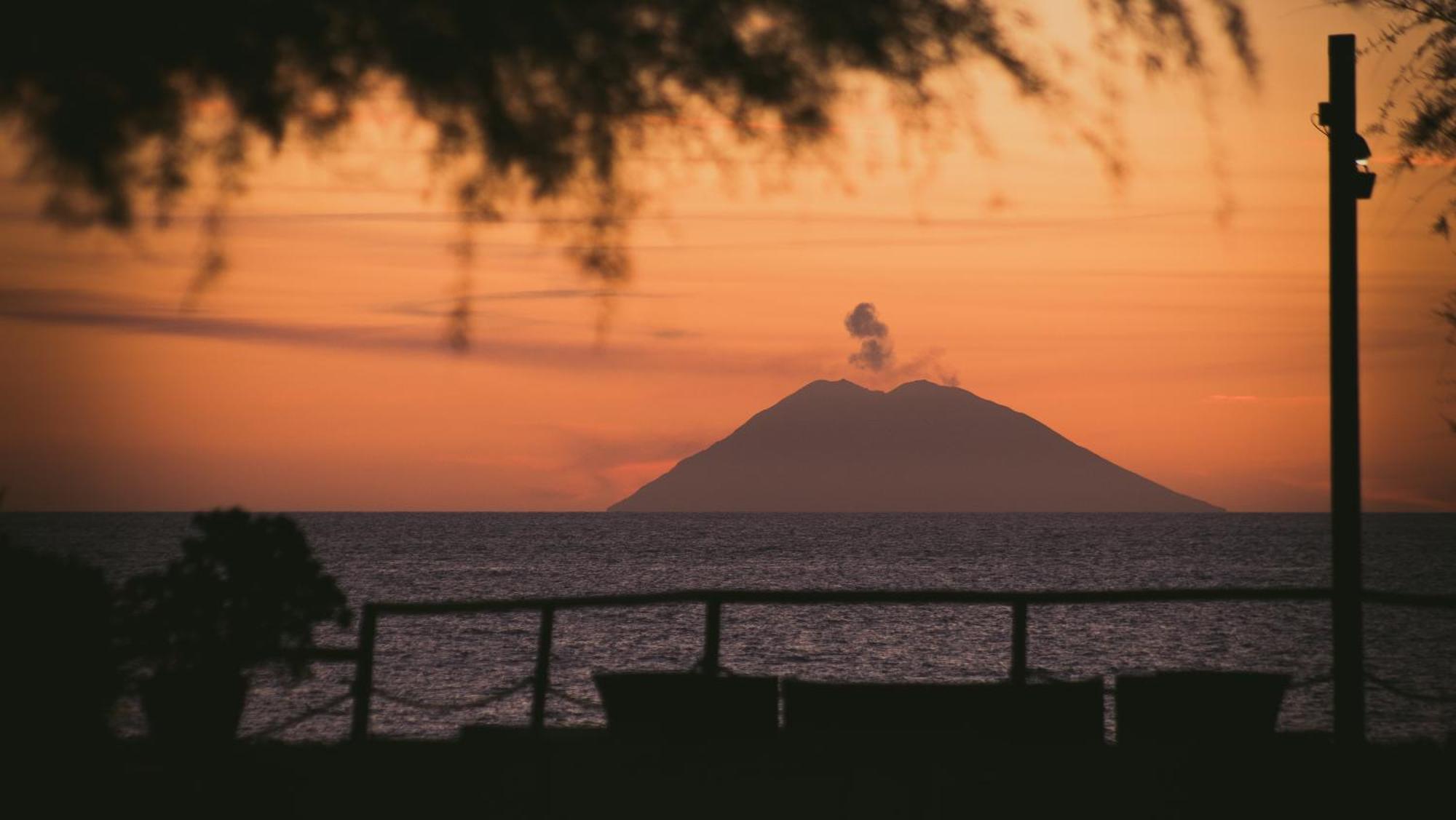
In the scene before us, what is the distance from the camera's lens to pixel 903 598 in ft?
31.5

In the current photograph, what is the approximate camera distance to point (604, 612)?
62094 mm

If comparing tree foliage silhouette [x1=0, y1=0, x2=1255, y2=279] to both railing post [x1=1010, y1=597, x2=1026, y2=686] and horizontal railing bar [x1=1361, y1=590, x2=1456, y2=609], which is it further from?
horizontal railing bar [x1=1361, y1=590, x2=1456, y2=609]

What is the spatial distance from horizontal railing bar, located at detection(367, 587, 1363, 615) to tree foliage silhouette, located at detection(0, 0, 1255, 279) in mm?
5583

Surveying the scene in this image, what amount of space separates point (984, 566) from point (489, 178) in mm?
98380

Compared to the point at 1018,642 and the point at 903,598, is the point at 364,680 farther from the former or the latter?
the point at 1018,642

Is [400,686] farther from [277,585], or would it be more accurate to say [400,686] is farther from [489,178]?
[489,178]

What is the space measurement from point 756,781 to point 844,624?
50916 millimetres

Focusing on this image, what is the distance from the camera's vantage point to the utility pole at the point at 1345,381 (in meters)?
8.50

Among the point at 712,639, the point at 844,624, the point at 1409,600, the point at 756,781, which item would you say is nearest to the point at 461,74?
the point at 756,781

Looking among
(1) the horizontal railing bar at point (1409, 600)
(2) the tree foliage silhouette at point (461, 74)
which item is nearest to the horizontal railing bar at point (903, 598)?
(1) the horizontal railing bar at point (1409, 600)

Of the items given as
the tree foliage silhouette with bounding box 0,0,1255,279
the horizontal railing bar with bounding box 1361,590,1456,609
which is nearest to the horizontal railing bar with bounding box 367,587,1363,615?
the horizontal railing bar with bounding box 1361,590,1456,609

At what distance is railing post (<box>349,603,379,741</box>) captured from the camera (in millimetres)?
9047

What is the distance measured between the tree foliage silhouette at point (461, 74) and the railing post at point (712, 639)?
19.3 feet

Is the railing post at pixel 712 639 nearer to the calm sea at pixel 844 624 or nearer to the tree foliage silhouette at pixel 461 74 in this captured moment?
the calm sea at pixel 844 624
